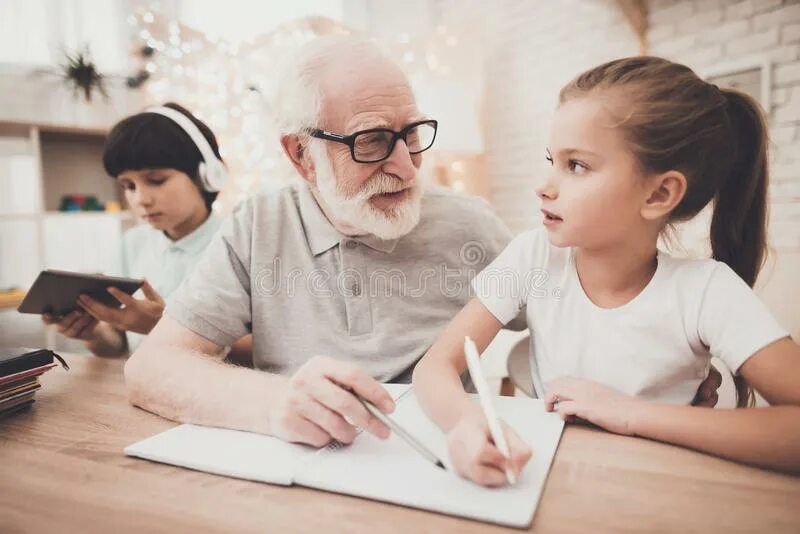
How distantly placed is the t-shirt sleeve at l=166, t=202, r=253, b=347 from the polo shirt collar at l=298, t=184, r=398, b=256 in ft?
0.44

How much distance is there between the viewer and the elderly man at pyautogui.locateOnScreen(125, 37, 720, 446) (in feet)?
3.86

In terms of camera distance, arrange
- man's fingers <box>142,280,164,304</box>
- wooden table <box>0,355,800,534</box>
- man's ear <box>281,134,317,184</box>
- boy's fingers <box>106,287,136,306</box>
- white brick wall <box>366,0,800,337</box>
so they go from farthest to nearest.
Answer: white brick wall <box>366,0,800,337</box> < man's fingers <box>142,280,164,304</box> < boy's fingers <box>106,287,136,306</box> < man's ear <box>281,134,317,184</box> < wooden table <box>0,355,800,534</box>

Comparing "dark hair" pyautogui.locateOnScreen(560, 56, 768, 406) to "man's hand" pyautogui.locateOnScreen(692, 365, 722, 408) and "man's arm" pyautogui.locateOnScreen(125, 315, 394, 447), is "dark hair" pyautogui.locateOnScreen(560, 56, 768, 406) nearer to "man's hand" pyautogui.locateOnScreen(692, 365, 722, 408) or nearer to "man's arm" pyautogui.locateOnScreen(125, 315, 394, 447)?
"man's hand" pyautogui.locateOnScreen(692, 365, 722, 408)

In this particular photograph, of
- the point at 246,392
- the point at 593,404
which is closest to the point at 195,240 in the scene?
the point at 246,392

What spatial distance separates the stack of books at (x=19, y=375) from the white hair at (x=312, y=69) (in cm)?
71

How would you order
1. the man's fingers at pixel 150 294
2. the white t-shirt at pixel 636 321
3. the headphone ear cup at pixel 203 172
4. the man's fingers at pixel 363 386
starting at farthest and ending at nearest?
1. the headphone ear cup at pixel 203 172
2. the man's fingers at pixel 150 294
3. the white t-shirt at pixel 636 321
4. the man's fingers at pixel 363 386

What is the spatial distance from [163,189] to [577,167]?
1431 millimetres

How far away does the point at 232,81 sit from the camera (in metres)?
3.59

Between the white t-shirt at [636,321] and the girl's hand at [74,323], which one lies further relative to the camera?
the girl's hand at [74,323]

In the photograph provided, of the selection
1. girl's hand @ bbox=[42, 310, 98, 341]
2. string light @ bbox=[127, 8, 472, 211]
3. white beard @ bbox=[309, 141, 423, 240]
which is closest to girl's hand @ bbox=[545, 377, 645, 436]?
white beard @ bbox=[309, 141, 423, 240]

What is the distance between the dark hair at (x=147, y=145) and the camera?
175 cm

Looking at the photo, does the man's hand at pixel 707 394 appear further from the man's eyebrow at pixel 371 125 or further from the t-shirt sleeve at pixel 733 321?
the man's eyebrow at pixel 371 125

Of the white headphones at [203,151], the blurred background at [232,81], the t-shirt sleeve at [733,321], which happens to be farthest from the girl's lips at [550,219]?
the blurred background at [232,81]

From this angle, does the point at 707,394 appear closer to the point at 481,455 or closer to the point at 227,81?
the point at 481,455
